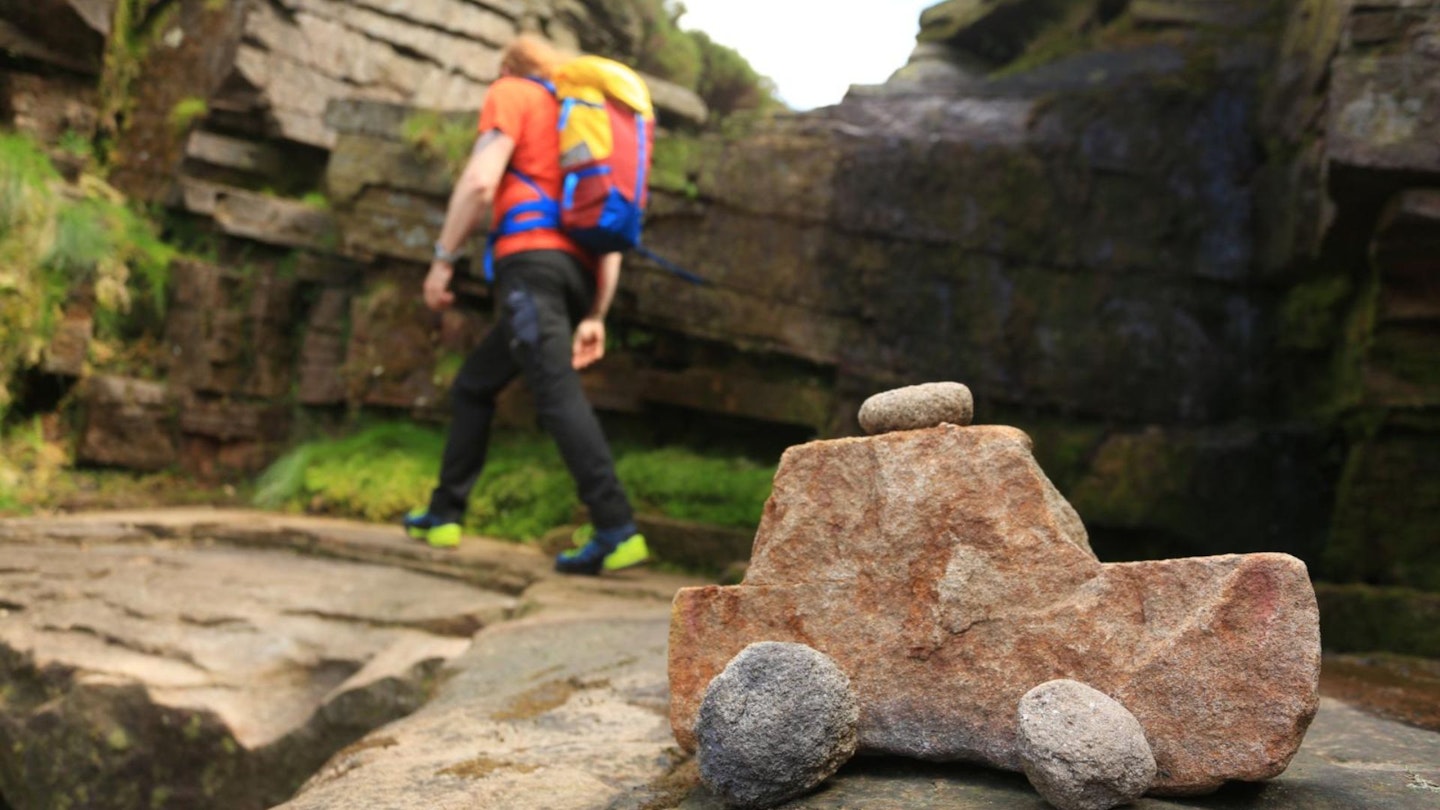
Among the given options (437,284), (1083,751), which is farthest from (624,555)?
(1083,751)

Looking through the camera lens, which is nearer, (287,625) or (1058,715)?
(1058,715)

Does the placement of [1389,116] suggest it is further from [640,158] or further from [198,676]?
[198,676]

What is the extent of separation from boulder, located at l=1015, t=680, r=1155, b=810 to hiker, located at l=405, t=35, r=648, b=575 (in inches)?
126

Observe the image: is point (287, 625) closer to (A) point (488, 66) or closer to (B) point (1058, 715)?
(B) point (1058, 715)

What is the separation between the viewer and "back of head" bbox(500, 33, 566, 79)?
17.7ft

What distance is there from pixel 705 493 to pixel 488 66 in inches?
229

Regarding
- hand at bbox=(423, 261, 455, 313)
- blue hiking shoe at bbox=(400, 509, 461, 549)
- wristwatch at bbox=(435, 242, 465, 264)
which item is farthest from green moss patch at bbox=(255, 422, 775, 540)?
wristwatch at bbox=(435, 242, 465, 264)

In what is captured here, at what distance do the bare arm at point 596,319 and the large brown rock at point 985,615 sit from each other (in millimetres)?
3071

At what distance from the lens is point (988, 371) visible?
634 centimetres

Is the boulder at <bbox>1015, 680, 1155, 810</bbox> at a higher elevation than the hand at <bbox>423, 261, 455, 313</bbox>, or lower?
lower

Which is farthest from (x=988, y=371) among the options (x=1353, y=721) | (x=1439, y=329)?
(x=1353, y=721)

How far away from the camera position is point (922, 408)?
2.46m

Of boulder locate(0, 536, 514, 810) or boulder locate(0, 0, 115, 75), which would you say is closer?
boulder locate(0, 536, 514, 810)

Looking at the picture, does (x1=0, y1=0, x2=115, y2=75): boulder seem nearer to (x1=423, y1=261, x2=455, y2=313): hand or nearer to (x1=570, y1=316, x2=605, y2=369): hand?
(x1=423, y1=261, x2=455, y2=313): hand
